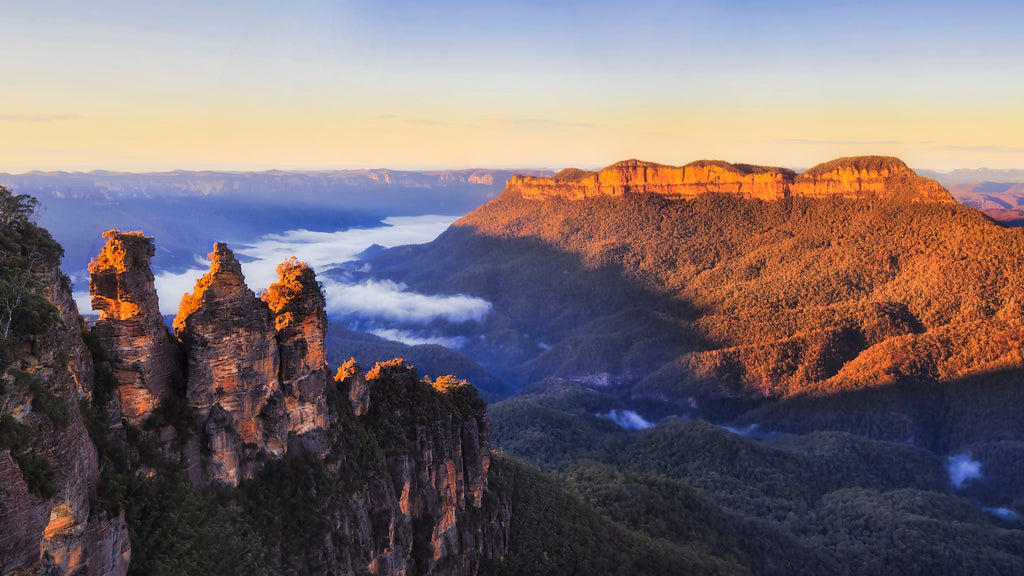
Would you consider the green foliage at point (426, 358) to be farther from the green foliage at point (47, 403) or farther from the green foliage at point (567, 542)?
the green foliage at point (47, 403)

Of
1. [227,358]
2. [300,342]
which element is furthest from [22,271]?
[300,342]

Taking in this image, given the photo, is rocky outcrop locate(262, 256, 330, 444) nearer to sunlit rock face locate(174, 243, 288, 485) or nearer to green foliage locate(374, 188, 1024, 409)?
sunlit rock face locate(174, 243, 288, 485)

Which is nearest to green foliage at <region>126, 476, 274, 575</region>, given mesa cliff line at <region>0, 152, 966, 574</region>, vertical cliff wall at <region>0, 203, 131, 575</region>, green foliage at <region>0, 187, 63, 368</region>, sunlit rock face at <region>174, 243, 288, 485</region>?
mesa cliff line at <region>0, 152, 966, 574</region>

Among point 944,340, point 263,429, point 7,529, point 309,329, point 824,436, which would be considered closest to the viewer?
point 7,529

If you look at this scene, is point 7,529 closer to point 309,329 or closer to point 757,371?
point 309,329

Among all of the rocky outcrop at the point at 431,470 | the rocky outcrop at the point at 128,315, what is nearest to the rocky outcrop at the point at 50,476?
the rocky outcrop at the point at 128,315

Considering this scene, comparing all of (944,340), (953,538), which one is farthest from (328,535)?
(944,340)
